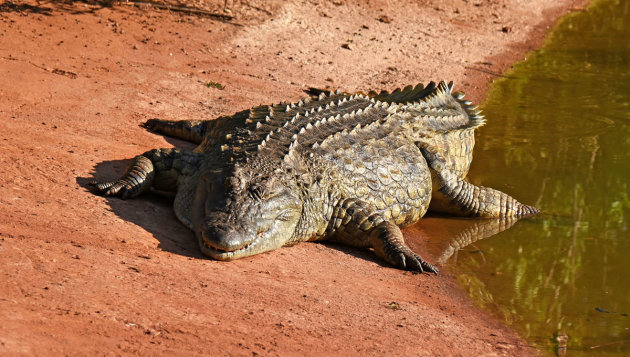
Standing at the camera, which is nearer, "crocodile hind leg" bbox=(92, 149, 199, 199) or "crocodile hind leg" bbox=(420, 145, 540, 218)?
"crocodile hind leg" bbox=(92, 149, 199, 199)

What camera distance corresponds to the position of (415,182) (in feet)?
26.6

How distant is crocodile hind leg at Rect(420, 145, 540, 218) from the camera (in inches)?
338

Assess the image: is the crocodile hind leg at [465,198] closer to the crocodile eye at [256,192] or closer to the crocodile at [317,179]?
the crocodile at [317,179]

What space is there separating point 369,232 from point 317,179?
27.3 inches

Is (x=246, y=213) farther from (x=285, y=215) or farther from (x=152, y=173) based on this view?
(x=152, y=173)

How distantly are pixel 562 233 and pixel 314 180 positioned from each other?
2875 millimetres

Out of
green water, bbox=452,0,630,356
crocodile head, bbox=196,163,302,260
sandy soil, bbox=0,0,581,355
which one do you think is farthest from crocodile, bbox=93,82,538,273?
green water, bbox=452,0,630,356

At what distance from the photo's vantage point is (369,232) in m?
7.33

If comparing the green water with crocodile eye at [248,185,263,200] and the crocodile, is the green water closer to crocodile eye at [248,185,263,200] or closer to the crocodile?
the crocodile

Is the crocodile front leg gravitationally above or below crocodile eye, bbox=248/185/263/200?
below

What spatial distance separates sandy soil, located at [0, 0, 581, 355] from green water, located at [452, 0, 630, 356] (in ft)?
1.60

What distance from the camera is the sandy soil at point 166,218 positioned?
16.5 ft

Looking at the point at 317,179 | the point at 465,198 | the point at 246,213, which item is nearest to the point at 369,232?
the point at 317,179

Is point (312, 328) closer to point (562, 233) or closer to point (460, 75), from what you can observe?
point (562, 233)
